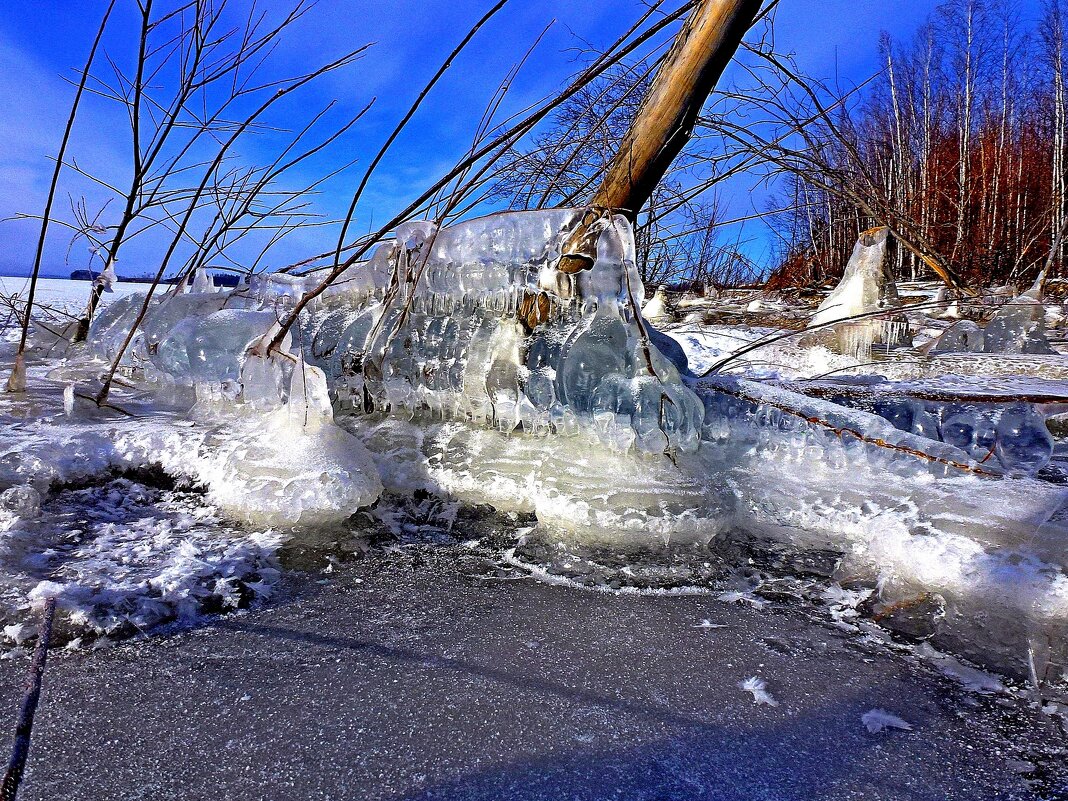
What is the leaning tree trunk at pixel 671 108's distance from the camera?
1742mm

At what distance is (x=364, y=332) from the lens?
2.09 m

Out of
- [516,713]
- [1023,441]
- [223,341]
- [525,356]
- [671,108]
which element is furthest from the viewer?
[223,341]

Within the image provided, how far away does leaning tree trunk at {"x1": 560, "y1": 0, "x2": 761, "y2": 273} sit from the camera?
1.74 meters

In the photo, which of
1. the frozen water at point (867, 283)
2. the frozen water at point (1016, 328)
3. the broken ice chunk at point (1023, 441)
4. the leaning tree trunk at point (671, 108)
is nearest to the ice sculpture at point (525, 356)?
the broken ice chunk at point (1023, 441)

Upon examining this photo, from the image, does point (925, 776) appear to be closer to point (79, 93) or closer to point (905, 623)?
point (905, 623)

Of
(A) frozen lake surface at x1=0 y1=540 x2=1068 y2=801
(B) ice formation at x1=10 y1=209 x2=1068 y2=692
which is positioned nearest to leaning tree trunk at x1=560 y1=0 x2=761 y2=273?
(B) ice formation at x1=10 y1=209 x2=1068 y2=692

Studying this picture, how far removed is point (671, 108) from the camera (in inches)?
73.7

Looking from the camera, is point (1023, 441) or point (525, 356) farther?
point (525, 356)

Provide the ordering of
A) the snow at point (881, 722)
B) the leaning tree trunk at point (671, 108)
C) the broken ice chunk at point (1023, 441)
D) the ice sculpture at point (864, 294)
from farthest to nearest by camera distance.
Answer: the ice sculpture at point (864, 294), the leaning tree trunk at point (671, 108), the broken ice chunk at point (1023, 441), the snow at point (881, 722)

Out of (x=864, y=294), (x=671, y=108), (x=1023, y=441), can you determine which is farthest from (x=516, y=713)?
(x=864, y=294)

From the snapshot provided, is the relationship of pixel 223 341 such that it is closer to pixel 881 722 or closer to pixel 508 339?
pixel 508 339

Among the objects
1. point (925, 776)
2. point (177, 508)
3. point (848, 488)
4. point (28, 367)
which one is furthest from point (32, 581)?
point (28, 367)

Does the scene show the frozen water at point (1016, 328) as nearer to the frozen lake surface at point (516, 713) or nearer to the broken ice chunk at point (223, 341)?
the frozen lake surface at point (516, 713)

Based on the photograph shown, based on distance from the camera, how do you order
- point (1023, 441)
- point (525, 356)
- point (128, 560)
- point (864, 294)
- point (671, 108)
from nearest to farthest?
1. point (128, 560)
2. point (1023, 441)
3. point (525, 356)
4. point (671, 108)
5. point (864, 294)
